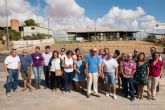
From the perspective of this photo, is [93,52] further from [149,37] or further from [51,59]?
[149,37]

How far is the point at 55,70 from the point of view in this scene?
10750 mm

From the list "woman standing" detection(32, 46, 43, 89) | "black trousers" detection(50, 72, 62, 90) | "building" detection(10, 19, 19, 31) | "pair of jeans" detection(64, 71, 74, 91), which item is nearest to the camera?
"pair of jeans" detection(64, 71, 74, 91)

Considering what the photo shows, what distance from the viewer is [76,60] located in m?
10.9

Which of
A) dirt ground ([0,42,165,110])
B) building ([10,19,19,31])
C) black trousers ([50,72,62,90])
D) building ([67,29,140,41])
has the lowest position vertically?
dirt ground ([0,42,165,110])

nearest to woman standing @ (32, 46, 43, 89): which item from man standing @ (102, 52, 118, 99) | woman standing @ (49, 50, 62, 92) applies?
woman standing @ (49, 50, 62, 92)

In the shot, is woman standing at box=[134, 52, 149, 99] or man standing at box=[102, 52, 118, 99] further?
man standing at box=[102, 52, 118, 99]

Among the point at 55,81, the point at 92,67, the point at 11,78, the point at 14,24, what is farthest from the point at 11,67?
the point at 14,24

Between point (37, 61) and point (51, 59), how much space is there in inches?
23.6

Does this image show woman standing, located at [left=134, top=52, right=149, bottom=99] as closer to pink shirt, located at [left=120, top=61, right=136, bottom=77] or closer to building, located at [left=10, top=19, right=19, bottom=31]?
pink shirt, located at [left=120, top=61, right=136, bottom=77]

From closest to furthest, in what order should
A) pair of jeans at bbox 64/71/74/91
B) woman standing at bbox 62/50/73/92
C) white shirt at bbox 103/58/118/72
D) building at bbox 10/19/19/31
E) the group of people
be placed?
the group of people < white shirt at bbox 103/58/118/72 < woman standing at bbox 62/50/73/92 < pair of jeans at bbox 64/71/74/91 < building at bbox 10/19/19/31

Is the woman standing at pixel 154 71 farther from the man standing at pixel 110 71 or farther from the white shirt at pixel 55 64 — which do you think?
the white shirt at pixel 55 64

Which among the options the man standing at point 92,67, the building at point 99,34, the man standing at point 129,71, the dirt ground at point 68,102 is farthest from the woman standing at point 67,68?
the building at point 99,34

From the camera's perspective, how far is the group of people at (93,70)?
9.77m

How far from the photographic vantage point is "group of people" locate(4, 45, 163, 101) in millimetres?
9766
